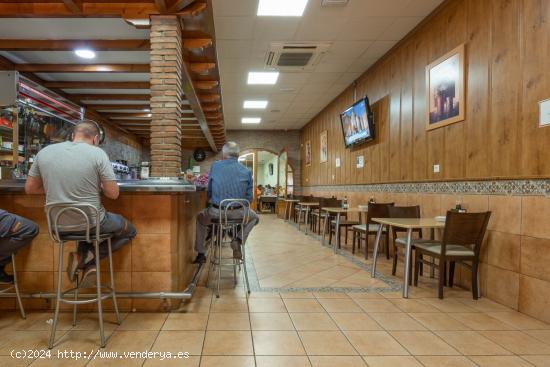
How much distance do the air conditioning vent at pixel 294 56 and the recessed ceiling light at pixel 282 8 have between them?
943mm

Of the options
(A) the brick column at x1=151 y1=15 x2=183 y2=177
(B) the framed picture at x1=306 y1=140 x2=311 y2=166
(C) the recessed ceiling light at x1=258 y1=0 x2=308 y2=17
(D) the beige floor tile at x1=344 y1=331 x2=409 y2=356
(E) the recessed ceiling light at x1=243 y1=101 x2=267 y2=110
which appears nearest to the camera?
(D) the beige floor tile at x1=344 y1=331 x2=409 y2=356

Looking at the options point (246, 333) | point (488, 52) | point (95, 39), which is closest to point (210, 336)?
point (246, 333)

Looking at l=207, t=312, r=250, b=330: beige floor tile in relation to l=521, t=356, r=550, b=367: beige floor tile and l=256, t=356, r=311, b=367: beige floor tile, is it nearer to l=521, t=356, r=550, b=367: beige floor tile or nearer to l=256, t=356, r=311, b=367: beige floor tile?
l=256, t=356, r=311, b=367: beige floor tile

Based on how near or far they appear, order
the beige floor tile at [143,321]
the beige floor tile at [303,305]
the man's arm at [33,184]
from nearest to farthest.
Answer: the man's arm at [33,184], the beige floor tile at [143,321], the beige floor tile at [303,305]

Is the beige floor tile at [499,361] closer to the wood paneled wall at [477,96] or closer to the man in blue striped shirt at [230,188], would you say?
the wood paneled wall at [477,96]

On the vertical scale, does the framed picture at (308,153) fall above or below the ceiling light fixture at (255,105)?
below

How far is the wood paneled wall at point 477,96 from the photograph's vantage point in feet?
10.0

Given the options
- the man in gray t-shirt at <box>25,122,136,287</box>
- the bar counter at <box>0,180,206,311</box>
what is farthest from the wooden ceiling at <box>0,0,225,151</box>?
the bar counter at <box>0,180,206,311</box>

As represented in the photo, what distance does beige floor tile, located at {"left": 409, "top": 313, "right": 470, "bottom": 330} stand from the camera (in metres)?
2.77

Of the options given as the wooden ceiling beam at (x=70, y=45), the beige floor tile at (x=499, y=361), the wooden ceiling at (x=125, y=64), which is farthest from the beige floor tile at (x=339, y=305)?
the wooden ceiling beam at (x=70, y=45)

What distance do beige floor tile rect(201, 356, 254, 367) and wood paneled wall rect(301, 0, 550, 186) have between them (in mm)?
2770

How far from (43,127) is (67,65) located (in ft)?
3.80

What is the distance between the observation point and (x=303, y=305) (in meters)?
3.23

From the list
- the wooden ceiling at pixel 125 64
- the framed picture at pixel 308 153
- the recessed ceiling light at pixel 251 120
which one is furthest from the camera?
the framed picture at pixel 308 153
